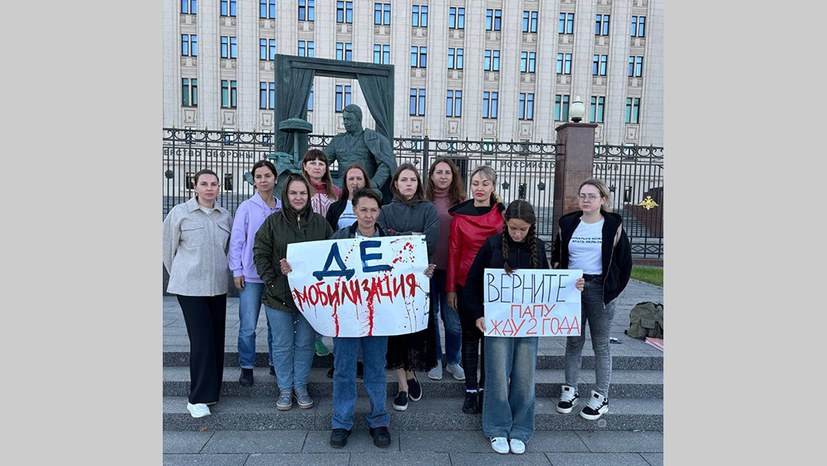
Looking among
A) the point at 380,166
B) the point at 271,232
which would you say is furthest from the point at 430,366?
the point at 380,166

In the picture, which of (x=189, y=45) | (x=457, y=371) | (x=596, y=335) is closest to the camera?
(x=596, y=335)

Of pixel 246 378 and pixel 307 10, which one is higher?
pixel 307 10

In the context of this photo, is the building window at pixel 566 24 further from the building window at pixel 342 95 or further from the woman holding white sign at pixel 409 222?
the woman holding white sign at pixel 409 222

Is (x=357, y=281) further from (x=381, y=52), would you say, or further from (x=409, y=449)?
(x=381, y=52)

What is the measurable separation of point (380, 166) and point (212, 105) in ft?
96.7

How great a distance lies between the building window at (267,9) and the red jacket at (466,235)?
32825 millimetres

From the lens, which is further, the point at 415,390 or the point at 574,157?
A: the point at 574,157

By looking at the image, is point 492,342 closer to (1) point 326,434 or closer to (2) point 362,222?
(2) point 362,222

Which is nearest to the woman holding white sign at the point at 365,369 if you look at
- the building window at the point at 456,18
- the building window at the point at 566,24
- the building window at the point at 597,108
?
the building window at the point at 456,18

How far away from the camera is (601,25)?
33.3 meters

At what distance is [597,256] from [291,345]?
2.65 meters

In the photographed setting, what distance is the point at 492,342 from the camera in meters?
3.46

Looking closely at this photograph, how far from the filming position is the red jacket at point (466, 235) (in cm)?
377

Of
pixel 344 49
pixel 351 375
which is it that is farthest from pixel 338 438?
pixel 344 49
